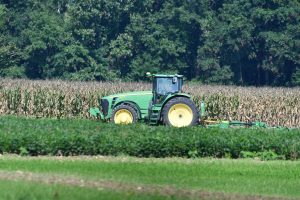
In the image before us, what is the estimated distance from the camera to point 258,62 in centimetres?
6925

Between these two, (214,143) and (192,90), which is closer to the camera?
(214,143)

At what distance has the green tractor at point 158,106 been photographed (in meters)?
30.7

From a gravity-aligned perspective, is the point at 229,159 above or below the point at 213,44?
below

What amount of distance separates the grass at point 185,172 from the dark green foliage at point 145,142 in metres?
0.66

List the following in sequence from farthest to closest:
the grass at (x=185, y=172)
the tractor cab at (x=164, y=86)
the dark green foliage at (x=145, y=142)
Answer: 1. the tractor cab at (x=164, y=86)
2. the dark green foliage at (x=145, y=142)
3. the grass at (x=185, y=172)

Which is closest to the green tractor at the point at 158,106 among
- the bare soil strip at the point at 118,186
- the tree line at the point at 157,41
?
the bare soil strip at the point at 118,186

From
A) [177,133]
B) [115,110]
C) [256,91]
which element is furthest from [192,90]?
[177,133]

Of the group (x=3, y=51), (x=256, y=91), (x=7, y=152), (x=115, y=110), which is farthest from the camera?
(x=3, y=51)

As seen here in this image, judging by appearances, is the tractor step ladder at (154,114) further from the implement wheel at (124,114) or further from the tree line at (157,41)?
the tree line at (157,41)

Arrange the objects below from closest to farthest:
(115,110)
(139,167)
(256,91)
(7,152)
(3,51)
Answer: (139,167)
(7,152)
(115,110)
(256,91)
(3,51)

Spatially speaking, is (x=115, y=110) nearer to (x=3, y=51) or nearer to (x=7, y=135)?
(x=7, y=135)

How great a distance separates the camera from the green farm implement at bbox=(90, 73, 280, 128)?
30672 mm

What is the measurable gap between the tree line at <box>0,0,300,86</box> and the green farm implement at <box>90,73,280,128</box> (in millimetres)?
34520

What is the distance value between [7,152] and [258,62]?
47.3 m
